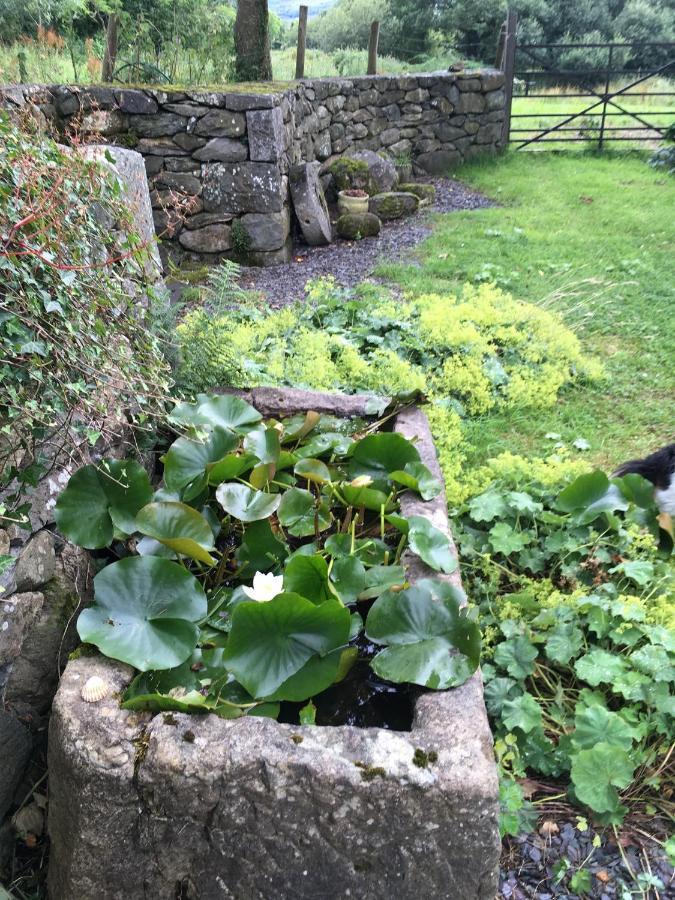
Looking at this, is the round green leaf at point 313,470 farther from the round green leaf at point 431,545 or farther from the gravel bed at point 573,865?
the gravel bed at point 573,865

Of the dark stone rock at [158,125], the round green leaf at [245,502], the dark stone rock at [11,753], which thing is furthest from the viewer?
the dark stone rock at [158,125]

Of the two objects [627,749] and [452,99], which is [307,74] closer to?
[452,99]

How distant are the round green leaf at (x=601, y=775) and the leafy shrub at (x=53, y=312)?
5.49 ft

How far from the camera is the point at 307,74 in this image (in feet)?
31.9

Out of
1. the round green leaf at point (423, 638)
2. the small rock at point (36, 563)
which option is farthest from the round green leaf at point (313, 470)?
the small rock at point (36, 563)

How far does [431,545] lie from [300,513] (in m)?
0.45

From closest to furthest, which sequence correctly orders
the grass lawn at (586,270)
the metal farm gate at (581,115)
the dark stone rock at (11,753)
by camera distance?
the dark stone rock at (11,753) < the grass lawn at (586,270) < the metal farm gate at (581,115)

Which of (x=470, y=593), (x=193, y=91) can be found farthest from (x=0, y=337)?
(x=193, y=91)

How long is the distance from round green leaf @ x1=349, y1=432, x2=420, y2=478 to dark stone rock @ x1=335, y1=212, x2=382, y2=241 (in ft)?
18.6

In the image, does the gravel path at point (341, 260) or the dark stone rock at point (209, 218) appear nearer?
the gravel path at point (341, 260)

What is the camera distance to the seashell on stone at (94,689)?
1524mm

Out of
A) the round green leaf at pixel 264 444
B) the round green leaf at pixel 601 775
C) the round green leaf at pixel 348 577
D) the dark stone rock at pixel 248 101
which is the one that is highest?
the dark stone rock at pixel 248 101

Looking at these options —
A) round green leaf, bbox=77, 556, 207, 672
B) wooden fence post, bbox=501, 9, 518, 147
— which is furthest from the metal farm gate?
round green leaf, bbox=77, 556, 207, 672

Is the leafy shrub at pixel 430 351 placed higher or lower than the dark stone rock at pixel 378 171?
lower
